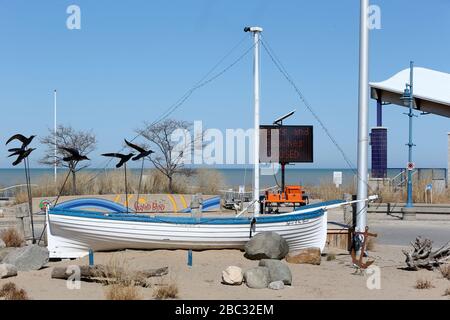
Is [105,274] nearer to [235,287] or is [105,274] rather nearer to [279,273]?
[235,287]

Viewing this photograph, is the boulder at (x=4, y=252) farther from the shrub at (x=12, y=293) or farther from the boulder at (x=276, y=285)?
the boulder at (x=276, y=285)

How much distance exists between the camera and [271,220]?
16172 millimetres

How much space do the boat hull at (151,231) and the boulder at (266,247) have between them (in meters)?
0.43

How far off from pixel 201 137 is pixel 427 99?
11901 mm

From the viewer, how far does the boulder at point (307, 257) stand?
50.4 ft

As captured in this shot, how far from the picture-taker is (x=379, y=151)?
37281mm

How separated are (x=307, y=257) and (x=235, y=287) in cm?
336

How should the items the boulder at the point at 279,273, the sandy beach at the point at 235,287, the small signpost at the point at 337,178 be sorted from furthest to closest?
1. the small signpost at the point at 337,178
2. the boulder at the point at 279,273
3. the sandy beach at the point at 235,287

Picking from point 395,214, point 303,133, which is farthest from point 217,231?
point 395,214

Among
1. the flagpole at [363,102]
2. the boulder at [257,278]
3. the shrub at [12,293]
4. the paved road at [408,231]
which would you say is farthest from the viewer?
the paved road at [408,231]

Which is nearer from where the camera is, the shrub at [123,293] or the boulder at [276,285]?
the shrub at [123,293]

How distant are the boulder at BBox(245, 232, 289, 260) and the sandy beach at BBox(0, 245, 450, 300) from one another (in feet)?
0.77

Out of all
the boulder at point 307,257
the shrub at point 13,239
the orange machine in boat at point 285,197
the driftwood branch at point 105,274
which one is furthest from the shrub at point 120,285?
the orange machine in boat at point 285,197
